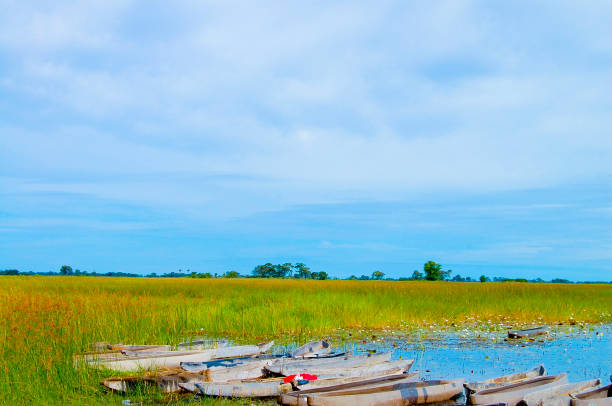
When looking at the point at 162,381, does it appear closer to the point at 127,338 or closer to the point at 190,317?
the point at 127,338

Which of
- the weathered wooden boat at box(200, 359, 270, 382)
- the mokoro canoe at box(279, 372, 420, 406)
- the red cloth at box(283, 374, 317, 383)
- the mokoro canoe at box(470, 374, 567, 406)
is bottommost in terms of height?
the mokoro canoe at box(470, 374, 567, 406)

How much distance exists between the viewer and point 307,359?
411 inches

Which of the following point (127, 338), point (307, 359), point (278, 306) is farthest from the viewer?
point (278, 306)

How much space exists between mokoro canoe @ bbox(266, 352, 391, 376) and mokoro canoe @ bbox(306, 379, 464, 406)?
1768 millimetres

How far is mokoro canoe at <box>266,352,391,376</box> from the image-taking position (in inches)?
375

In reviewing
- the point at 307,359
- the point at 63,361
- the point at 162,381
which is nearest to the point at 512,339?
the point at 307,359

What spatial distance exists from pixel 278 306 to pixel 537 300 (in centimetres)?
1385

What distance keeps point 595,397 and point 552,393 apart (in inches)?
32.9

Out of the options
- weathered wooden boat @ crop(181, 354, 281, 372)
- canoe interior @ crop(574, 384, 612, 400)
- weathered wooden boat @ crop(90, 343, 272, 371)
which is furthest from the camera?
weathered wooden boat @ crop(90, 343, 272, 371)

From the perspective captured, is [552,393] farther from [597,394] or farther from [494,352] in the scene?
[494,352]

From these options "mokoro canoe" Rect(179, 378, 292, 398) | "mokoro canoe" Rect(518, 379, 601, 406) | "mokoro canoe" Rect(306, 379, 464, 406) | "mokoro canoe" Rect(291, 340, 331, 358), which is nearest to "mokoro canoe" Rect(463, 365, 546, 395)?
"mokoro canoe" Rect(306, 379, 464, 406)

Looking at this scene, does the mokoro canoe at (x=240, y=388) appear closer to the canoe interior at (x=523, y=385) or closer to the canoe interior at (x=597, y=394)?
the canoe interior at (x=523, y=385)

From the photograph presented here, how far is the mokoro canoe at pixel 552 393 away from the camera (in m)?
7.86

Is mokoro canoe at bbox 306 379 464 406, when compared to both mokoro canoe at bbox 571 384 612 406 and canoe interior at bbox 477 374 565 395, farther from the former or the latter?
mokoro canoe at bbox 571 384 612 406
